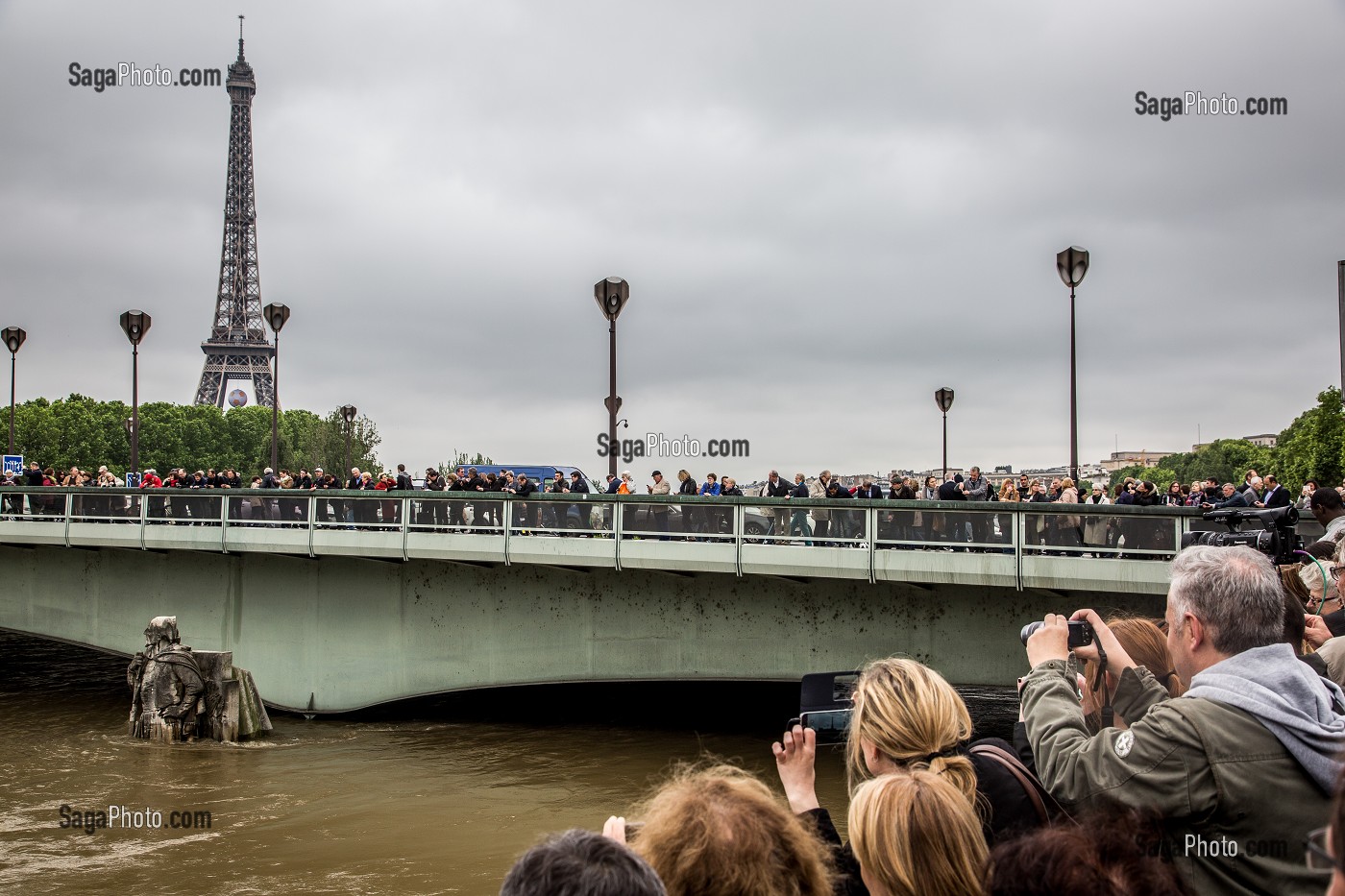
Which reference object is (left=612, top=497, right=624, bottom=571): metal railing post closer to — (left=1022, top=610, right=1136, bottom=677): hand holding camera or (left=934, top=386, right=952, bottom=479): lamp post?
(left=1022, top=610, right=1136, bottom=677): hand holding camera

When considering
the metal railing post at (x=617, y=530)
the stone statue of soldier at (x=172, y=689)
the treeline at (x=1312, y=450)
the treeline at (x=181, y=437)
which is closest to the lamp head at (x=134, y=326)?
the stone statue of soldier at (x=172, y=689)

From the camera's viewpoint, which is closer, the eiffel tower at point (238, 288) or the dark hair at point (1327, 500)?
the dark hair at point (1327, 500)

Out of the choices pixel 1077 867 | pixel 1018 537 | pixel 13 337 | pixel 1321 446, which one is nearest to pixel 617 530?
pixel 1018 537

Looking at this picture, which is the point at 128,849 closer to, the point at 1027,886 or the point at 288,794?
the point at 288,794

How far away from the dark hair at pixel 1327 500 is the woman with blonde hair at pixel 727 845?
5801 mm

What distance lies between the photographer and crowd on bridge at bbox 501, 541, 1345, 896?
7.89 feet

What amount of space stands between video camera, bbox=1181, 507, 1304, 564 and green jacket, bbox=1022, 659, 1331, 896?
1.85 m

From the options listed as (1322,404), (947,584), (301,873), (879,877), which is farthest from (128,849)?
(1322,404)

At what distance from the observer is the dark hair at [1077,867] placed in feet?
7.29

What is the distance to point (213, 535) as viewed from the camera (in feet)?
70.1

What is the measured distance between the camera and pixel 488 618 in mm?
20281

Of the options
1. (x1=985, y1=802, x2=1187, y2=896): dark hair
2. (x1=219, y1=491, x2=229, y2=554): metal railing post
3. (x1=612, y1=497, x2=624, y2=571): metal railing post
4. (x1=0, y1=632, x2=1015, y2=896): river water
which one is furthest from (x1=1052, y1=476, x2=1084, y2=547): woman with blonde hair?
(x1=219, y1=491, x2=229, y2=554): metal railing post

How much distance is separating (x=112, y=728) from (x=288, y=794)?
726cm

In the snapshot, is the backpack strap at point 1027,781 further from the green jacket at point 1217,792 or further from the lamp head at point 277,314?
the lamp head at point 277,314
